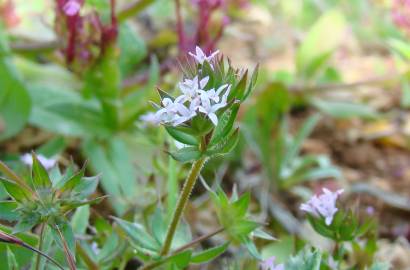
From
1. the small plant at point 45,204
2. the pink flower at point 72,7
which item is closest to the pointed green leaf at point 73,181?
the small plant at point 45,204

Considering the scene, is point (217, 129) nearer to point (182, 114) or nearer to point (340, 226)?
point (182, 114)

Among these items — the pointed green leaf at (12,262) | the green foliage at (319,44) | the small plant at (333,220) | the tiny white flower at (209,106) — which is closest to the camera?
the tiny white flower at (209,106)

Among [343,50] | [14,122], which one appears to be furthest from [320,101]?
[14,122]

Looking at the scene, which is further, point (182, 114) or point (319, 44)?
point (319, 44)

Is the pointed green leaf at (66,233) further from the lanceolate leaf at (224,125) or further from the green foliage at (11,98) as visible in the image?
the green foliage at (11,98)

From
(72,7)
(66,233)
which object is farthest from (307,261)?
(72,7)

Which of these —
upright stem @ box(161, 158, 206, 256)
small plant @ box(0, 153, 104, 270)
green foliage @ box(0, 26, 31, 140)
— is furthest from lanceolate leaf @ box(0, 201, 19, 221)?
green foliage @ box(0, 26, 31, 140)

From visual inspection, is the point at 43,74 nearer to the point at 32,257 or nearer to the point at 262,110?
the point at 262,110
